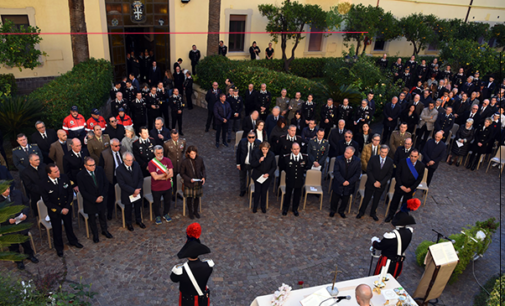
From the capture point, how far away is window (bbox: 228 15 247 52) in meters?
19.2

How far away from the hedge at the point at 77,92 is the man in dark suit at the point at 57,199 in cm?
391

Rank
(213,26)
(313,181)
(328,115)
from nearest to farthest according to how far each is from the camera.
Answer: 1. (313,181)
2. (328,115)
3. (213,26)

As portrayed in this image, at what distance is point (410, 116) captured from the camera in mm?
12281

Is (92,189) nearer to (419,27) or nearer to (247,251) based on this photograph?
(247,251)

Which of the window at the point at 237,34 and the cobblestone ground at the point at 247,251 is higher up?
the window at the point at 237,34

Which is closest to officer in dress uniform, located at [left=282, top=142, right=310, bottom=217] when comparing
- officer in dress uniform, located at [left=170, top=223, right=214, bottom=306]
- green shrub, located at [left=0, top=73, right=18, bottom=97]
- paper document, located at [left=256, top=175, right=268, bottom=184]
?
paper document, located at [left=256, top=175, right=268, bottom=184]

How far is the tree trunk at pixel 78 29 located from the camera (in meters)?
13.7

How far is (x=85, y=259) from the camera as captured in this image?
6.70 metres

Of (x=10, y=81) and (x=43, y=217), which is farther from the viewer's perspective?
(x=10, y=81)

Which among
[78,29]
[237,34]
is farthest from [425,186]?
[237,34]

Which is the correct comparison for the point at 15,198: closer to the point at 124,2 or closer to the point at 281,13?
the point at 124,2

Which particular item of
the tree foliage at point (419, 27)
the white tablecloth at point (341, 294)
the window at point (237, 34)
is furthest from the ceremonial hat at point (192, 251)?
the tree foliage at point (419, 27)

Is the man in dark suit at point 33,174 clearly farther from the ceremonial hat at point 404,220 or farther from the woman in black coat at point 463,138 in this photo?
the woman in black coat at point 463,138

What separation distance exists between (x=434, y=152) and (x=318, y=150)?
3.01 meters
